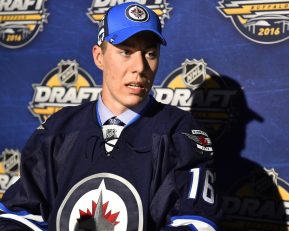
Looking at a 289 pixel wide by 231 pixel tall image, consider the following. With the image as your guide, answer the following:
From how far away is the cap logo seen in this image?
1079 mm

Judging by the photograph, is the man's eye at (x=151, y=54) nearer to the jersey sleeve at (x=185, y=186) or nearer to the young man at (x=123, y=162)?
the young man at (x=123, y=162)

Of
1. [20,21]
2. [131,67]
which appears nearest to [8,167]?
[20,21]

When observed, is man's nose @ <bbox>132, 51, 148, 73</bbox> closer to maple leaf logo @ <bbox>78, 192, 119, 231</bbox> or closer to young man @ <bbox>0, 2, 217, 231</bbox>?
young man @ <bbox>0, 2, 217, 231</bbox>

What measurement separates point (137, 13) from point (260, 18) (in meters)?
0.52

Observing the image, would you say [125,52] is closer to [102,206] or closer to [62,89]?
[102,206]

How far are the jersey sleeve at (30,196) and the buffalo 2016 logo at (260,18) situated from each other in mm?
688

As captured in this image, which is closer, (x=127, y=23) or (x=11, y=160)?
(x=127, y=23)

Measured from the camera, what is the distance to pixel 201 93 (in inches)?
60.6

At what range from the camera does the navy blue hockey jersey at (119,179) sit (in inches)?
41.1

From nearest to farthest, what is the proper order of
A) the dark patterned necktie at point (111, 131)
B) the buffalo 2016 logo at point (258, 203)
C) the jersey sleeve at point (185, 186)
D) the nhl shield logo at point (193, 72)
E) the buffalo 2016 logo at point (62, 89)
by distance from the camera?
the jersey sleeve at point (185, 186) < the dark patterned necktie at point (111, 131) < the buffalo 2016 logo at point (258, 203) < the nhl shield logo at point (193, 72) < the buffalo 2016 logo at point (62, 89)

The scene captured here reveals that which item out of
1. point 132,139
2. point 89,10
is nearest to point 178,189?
point 132,139

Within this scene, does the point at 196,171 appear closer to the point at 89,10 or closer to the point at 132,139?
the point at 132,139

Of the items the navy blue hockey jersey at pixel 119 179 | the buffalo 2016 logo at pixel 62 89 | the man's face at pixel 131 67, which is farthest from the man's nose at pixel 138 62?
the buffalo 2016 logo at pixel 62 89

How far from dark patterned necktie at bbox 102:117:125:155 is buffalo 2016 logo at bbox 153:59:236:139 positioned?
455 millimetres
